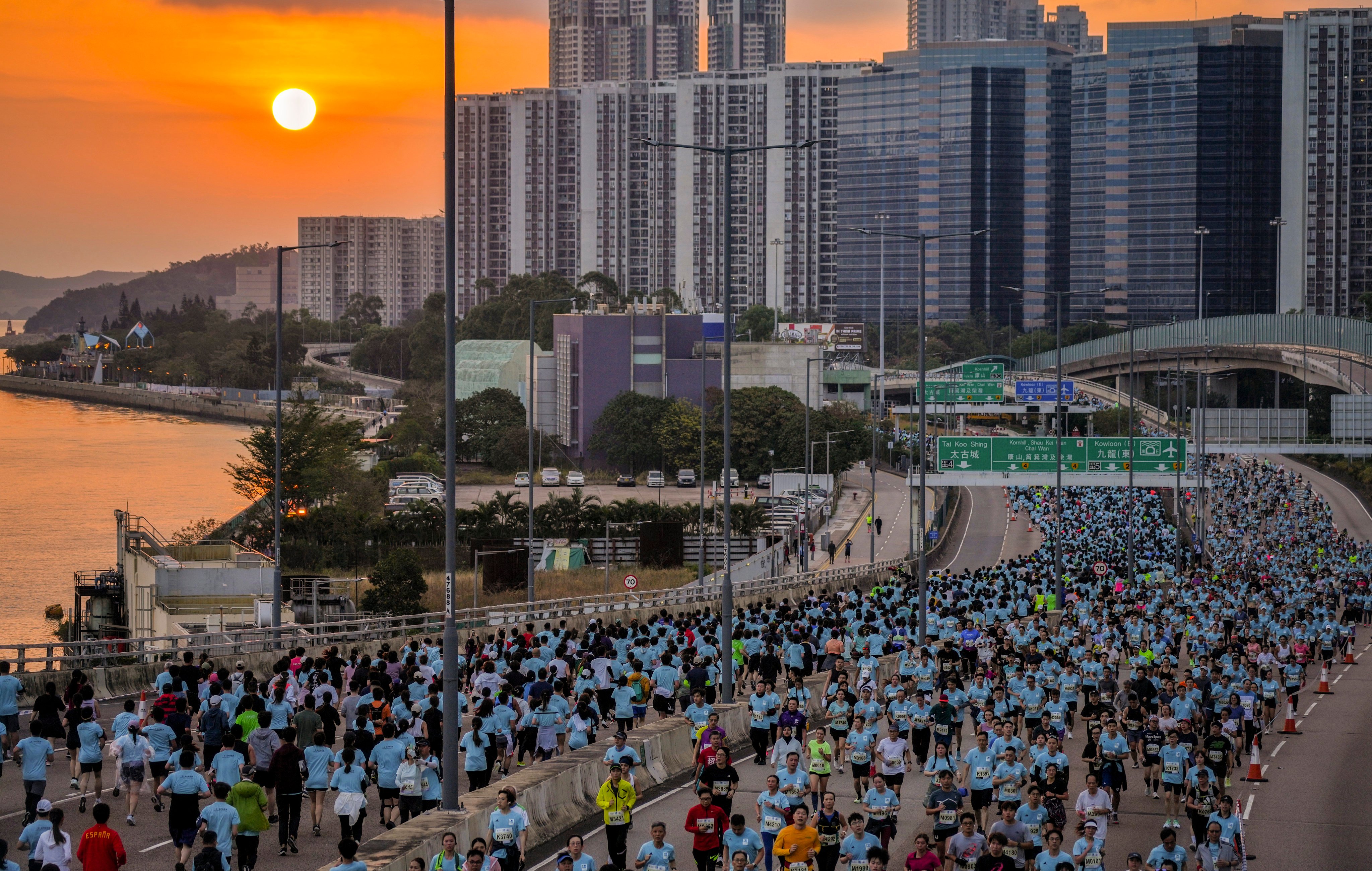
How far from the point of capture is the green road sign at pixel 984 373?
61500mm

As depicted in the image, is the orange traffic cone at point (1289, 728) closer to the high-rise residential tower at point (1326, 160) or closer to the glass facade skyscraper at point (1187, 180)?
the high-rise residential tower at point (1326, 160)

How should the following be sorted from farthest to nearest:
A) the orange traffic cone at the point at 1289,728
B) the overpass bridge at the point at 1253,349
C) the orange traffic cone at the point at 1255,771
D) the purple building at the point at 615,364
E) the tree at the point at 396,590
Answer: the purple building at the point at 615,364
the overpass bridge at the point at 1253,349
the tree at the point at 396,590
the orange traffic cone at the point at 1289,728
the orange traffic cone at the point at 1255,771

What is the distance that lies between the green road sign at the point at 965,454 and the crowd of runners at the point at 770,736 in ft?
82.7

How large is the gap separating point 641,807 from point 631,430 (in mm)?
84704

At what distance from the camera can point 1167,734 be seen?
62.2 feet

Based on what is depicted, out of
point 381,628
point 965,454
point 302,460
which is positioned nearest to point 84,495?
point 302,460

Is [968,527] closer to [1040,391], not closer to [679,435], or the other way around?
[1040,391]

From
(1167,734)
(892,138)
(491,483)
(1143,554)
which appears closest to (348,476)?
(491,483)

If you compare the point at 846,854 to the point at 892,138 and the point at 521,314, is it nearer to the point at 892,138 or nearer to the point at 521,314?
the point at 521,314

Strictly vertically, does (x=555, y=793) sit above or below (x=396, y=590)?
above

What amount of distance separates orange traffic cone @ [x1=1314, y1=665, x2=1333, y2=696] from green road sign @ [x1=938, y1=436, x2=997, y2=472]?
25.1m

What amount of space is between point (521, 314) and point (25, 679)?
130430 mm

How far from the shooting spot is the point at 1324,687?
31.5 m

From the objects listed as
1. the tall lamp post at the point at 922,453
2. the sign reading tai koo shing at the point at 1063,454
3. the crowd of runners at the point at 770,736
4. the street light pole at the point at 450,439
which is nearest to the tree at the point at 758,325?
the sign reading tai koo shing at the point at 1063,454
